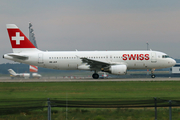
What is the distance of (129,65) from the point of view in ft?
113

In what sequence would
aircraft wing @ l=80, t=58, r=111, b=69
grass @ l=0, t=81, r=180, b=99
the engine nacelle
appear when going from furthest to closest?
A: aircraft wing @ l=80, t=58, r=111, b=69
the engine nacelle
grass @ l=0, t=81, r=180, b=99

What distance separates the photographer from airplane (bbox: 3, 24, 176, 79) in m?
34.0

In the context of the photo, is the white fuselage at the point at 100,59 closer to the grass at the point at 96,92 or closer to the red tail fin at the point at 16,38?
the red tail fin at the point at 16,38

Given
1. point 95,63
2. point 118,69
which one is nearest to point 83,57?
point 95,63

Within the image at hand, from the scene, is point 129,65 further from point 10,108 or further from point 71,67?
point 10,108

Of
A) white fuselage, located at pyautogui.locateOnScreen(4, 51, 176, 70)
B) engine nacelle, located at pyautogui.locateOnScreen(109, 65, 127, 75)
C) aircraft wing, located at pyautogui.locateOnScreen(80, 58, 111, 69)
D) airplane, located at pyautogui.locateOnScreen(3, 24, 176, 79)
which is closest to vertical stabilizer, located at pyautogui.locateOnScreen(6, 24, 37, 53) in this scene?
airplane, located at pyautogui.locateOnScreen(3, 24, 176, 79)

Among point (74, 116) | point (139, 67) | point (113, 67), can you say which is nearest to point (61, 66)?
point (113, 67)

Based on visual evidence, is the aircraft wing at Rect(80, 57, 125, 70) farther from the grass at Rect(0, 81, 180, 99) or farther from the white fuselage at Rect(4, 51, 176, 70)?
the grass at Rect(0, 81, 180, 99)

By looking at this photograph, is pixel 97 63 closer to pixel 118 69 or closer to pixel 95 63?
pixel 95 63

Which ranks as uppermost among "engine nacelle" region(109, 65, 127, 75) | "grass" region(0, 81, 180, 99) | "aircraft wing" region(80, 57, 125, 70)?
"aircraft wing" region(80, 57, 125, 70)

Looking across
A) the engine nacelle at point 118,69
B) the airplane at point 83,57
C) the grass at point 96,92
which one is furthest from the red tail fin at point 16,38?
the grass at point 96,92

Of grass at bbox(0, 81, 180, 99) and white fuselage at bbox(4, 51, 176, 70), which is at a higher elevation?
white fuselage at bbox(4, 51, 176, 70)

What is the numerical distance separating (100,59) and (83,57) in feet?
7.87

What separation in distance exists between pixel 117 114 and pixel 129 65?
24480mm
